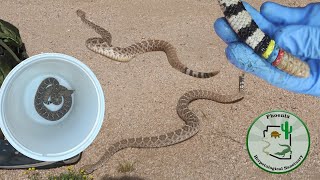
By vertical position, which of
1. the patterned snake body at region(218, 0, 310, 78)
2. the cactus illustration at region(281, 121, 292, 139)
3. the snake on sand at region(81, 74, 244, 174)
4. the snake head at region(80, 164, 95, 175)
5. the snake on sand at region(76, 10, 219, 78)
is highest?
the patterned snake body at region(218, 0, 310, 78)

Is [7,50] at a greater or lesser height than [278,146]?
greater

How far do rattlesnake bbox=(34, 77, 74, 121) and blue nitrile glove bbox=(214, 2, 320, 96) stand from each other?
2.59 metres

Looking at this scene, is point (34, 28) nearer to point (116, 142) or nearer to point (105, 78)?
point (105, 78)

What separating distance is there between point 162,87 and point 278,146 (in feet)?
7.38

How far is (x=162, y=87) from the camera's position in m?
8.01

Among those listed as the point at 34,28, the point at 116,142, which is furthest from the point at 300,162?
the point at 34,28

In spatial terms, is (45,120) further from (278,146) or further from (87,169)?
(278,146)

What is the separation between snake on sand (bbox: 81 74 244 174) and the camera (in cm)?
680

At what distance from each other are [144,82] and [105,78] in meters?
0.71

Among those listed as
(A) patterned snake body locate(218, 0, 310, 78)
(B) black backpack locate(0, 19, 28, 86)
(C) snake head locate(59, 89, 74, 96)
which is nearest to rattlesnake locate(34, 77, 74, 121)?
(C) snake head locate(59, 89, 74, 96)

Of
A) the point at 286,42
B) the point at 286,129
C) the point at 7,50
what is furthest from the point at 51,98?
the point at 286,129

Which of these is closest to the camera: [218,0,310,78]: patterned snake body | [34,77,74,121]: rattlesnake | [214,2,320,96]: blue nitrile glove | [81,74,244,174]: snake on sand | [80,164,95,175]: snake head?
[34,77,74,121]: rattlesnake

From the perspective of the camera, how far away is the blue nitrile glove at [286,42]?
19.6ft

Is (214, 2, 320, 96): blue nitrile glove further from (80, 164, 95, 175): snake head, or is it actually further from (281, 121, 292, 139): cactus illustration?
(80, 164, 95, 175): snake head
